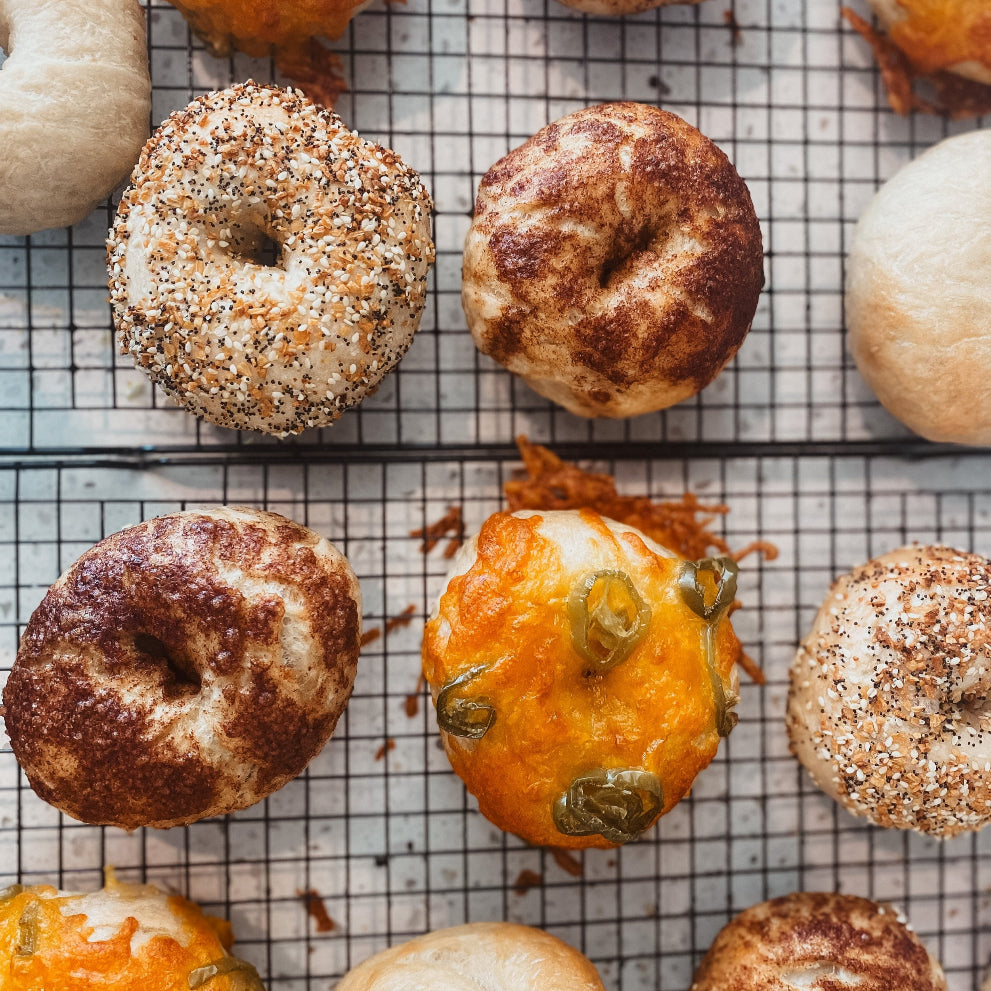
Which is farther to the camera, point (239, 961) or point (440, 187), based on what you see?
point (440, 187)

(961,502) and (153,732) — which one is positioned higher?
(961,502)

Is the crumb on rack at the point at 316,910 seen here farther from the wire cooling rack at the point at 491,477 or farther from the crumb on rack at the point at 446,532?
the crumb on rack at the point at 446,532

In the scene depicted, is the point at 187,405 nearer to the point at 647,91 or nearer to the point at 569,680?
the point at 569,680

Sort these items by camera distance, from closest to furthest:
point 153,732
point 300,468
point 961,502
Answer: point 153,732 → point 300,468 → point 961,502

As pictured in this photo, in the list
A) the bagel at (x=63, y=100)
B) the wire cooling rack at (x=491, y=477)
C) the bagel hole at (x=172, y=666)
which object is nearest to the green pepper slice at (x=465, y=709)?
the wire cooling rack at (x=491, y=477)

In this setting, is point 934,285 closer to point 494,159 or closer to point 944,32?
point 944,32

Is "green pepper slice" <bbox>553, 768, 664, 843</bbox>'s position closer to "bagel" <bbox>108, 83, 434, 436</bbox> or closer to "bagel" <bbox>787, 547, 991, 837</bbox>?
"bagel" <bbox>787, 547, 991, 837</bbox>

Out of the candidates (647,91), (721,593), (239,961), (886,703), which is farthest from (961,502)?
(239,961)
